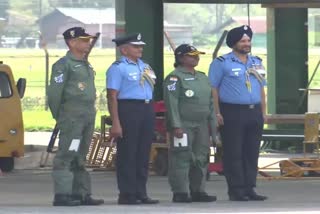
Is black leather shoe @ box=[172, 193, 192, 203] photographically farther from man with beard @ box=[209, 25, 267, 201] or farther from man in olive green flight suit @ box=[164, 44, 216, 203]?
man with beard @ box=[209, 25, 267, 201]

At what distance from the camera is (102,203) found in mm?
10836

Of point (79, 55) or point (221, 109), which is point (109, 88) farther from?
point (221, 109)

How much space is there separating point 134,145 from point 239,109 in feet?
4.11

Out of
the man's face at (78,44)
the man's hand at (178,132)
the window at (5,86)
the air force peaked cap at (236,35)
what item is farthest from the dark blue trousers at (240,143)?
the window at (5,86)

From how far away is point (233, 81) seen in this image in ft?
36.1

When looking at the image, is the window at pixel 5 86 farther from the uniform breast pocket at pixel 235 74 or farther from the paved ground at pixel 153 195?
the uniform breast pocket at pixel 235 74

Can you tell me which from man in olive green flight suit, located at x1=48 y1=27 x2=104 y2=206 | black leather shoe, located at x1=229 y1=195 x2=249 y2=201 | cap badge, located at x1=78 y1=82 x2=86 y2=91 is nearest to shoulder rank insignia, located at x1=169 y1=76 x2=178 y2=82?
man in olive green flight suit, located at x1=48 y1=27 x2=104 y2=206

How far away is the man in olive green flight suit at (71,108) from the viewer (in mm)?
10398

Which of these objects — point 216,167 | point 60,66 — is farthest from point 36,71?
point 60,66

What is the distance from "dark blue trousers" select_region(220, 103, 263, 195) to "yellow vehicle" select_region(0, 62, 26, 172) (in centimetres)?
691


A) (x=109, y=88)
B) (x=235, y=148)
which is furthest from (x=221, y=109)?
(x=109, y=88)

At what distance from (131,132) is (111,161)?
6515 mm

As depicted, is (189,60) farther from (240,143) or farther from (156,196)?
(156,196)

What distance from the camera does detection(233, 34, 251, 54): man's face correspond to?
36.3 ft
